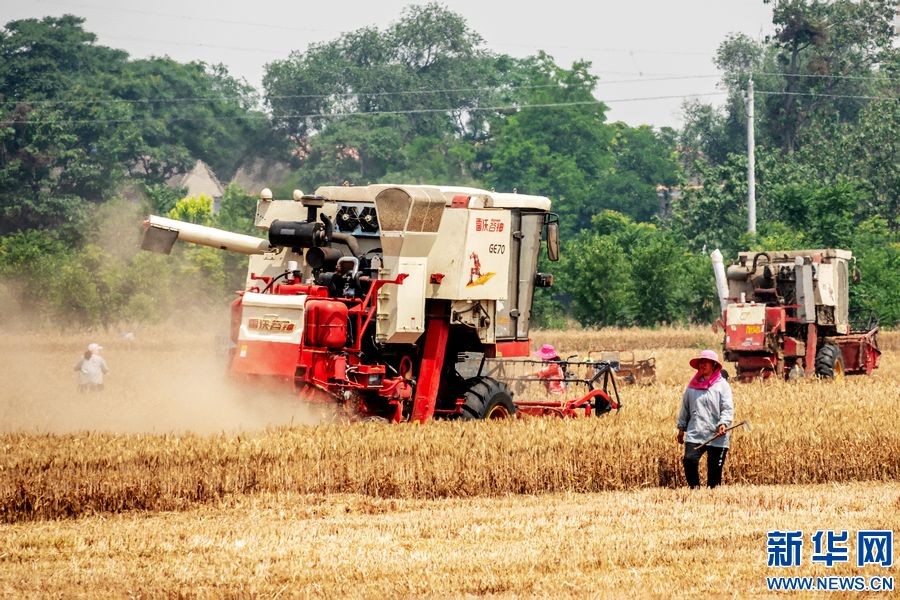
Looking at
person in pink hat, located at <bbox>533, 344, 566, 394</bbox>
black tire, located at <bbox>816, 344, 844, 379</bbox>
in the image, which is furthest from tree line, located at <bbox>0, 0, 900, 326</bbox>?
person in pink hat, located at <bbox>533, 344, 566, 394</bbox>

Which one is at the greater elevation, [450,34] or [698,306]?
[450,34]

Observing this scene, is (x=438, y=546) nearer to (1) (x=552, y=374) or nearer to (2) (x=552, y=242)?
(2) (x=552, y=242)

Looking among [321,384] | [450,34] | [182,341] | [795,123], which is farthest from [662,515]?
[450,34]

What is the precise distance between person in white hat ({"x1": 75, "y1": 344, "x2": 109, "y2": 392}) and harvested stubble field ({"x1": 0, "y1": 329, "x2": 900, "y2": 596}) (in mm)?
4762

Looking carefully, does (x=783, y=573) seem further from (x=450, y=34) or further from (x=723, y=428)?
(x=450, y=34)

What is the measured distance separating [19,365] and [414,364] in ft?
43.1

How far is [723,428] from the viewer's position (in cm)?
1355

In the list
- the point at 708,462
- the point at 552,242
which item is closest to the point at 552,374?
the point at 552,242

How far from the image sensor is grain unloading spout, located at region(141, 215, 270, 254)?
55.0 ft

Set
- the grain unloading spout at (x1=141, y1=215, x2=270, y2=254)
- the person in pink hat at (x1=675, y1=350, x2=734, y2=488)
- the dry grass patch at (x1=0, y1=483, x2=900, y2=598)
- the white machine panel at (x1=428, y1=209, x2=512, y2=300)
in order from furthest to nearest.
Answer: the grain unloading spout at (x1=141, y1=215, x2=270, y2=254) → the white machine panel at (x1=428, y1=209, x2=512, y2=300) → the person in pink hat at (x1=675, y1=350, x2=734, y2=488) → the dry grass patch at (x1=0, y1=483, x2=900, y2=598)

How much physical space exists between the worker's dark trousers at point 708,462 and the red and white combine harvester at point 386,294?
3056 mm

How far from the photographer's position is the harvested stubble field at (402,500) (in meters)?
9.67

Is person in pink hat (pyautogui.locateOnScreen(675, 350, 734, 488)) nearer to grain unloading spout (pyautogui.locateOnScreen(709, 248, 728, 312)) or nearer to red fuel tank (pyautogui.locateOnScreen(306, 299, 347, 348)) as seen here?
red fuel tank (pyautogui.locateOnScreen(306, 299, 347, 348))

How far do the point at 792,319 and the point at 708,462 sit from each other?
47.2 ft
